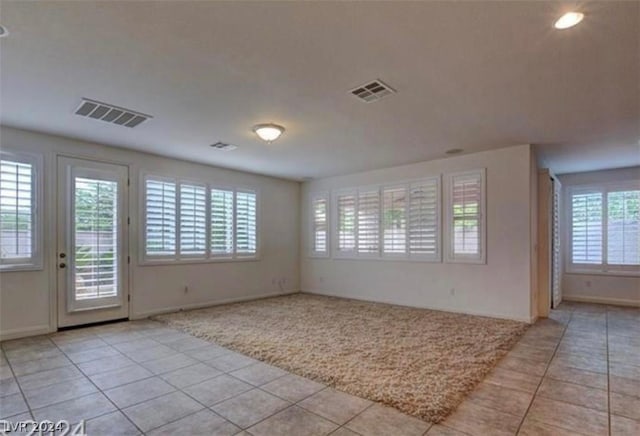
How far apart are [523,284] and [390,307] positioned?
212 cm

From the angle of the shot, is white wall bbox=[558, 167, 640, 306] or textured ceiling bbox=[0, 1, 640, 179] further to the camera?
white wall bbox=[558, 167, 640, 306]

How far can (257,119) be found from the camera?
4.00 metres

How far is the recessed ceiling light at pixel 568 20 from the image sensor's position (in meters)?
2.13

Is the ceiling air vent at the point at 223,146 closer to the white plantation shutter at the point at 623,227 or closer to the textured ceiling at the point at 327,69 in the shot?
the textured ceiling at the point at 327,69

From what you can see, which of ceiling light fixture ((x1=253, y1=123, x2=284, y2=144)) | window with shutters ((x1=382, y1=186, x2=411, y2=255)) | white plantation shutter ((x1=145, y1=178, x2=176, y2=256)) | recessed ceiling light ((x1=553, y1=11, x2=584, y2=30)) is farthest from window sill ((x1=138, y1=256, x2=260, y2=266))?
recessed ceiling light ((x1=553, y1=11, x2=584, y2=30))

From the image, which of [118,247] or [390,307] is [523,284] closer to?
[390,307]

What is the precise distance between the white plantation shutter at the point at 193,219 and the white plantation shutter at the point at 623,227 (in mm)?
7642

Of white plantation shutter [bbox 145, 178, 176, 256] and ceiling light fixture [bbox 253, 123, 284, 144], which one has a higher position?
ceiling light fixture [bbox 253, 123, 284, 144]

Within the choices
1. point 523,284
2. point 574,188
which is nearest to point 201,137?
point 523,284

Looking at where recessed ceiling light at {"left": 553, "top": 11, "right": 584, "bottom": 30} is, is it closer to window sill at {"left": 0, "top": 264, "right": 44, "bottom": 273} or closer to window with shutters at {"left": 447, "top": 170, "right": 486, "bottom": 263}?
window with shutters at {"left": 447, "top": 170, "right": 486, "bottom": 263}

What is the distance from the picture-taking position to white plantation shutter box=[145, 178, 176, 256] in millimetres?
5551

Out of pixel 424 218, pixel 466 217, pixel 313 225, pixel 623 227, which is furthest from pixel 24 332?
pixel 623 227

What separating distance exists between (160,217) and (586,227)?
7.98 metres

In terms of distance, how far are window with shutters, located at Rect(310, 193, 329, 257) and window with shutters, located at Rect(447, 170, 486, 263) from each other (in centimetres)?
274
